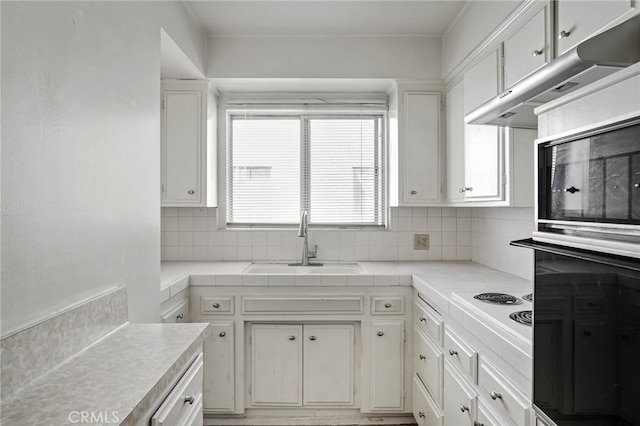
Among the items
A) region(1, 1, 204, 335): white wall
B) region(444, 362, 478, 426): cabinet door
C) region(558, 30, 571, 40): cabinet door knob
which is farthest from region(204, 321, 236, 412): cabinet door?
region(558, 30, 571, 40): cabinet door knob

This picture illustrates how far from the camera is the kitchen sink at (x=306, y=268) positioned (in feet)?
8.68

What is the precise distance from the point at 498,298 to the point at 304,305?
1.10 m

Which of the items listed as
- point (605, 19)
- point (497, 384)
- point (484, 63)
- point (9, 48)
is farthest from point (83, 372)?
point (484, 63)

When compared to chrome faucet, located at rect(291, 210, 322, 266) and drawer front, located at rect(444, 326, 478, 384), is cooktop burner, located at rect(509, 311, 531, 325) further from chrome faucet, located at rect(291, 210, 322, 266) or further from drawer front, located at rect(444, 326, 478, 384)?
chrome faucet, located at rect(291, 210, 322, 266)

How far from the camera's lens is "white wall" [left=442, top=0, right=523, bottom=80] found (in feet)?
5.82

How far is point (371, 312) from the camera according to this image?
226cm

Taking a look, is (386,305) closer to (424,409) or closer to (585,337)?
(424,409)

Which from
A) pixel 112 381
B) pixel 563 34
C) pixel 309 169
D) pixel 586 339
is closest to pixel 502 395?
pixel 586 339

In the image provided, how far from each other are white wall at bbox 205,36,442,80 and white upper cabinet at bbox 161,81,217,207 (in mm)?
215

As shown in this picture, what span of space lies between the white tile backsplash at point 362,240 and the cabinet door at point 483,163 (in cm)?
66

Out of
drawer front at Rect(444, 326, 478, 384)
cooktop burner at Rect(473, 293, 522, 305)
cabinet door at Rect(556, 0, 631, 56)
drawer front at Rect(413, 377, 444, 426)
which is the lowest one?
drawer front at Rect(413, 377, 444, 426)

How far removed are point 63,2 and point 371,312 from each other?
2.01 meters

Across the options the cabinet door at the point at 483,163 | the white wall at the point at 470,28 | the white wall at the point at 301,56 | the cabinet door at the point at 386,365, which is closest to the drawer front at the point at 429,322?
the cabinet door at the point at 386,365

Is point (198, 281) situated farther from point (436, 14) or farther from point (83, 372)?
point (436, 14)
